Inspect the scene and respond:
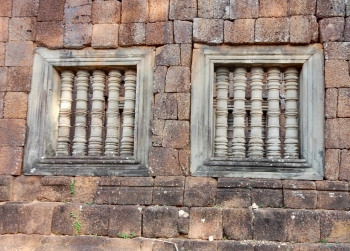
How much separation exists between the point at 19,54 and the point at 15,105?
0.63 metres

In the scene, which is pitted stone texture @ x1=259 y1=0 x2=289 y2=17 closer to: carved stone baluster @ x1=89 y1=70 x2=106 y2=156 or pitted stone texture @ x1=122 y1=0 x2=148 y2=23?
pitted stone texture @ x1=122 y1=0 x2=148 y2=23

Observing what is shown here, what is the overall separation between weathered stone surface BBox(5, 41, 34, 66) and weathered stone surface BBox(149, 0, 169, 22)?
1515 mm

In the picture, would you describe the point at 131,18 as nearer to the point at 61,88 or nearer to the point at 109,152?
the point at 61,88

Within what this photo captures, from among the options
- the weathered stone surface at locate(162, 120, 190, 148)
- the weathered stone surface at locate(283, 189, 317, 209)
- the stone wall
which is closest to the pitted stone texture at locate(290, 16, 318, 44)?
the stone wall

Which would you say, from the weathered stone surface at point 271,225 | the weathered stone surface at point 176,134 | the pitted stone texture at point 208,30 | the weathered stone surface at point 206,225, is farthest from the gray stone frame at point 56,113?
the weathered stone surface at point 271,225

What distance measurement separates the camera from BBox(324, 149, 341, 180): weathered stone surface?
4871 mm

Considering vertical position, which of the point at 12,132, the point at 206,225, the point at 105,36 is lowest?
the point at 206,225

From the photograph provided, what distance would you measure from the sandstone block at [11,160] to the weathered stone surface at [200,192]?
6.50 ft

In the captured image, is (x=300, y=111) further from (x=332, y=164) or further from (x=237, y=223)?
(x=237, y=223)

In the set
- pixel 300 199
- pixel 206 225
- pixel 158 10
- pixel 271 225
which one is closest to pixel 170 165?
pixel 206 225

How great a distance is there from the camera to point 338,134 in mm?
4910

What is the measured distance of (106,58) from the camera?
5.39 metres

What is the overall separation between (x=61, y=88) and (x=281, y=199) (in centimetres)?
289

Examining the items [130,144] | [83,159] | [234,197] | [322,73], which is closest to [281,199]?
[234,197]
